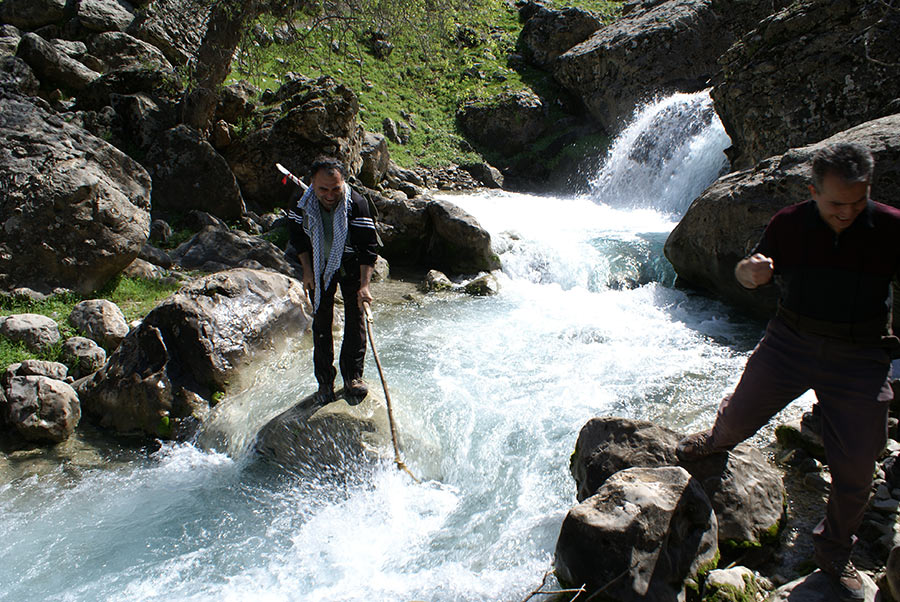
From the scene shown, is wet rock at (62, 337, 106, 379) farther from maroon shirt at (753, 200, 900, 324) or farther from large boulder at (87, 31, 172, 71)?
large boulder at (87, 31, 172, 71)

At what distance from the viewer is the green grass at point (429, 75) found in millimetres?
18719

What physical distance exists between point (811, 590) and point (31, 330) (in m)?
6.93

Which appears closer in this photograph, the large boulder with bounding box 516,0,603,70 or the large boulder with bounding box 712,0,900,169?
the large boulder with bounding box 712,0,900,169

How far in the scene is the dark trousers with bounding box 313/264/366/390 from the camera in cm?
452

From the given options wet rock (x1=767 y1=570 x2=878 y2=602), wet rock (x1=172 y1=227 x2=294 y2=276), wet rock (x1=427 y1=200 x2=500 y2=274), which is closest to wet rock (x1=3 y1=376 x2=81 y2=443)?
wet rock (x1=172 y1=227 x2=294 y2=276)

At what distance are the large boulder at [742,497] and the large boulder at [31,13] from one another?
1757 cm

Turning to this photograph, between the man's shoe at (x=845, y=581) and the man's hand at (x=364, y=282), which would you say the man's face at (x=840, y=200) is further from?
the man's hand at (x=364, y=282)

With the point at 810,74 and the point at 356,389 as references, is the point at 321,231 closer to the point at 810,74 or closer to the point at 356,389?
the point at 356,389

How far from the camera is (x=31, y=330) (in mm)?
5809

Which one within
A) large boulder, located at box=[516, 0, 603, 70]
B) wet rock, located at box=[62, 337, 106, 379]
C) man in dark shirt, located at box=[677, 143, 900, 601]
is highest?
large boulder, located at box=[516, 0, 603, 70]

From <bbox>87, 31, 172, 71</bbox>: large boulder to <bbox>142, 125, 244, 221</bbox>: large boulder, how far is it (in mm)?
3868

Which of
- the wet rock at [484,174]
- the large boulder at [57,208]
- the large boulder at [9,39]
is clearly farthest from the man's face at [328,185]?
the wet rock at [484,174]

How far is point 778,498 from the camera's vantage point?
361 centimetres

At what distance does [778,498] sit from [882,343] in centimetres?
142
